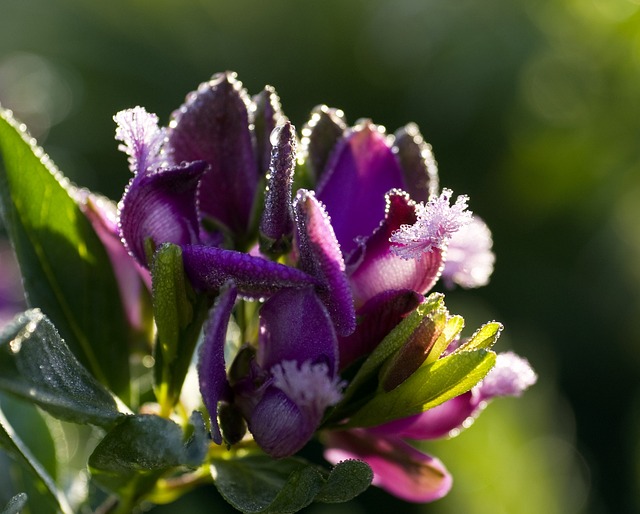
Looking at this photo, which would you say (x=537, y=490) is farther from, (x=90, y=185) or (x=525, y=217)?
(x=90, y=185)

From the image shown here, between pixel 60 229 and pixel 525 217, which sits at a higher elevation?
pixel 60 229

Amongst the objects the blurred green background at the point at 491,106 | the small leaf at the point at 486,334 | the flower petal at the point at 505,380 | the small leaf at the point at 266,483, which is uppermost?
the small leaf at the point at 486,334

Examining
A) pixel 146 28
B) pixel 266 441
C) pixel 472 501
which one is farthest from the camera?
pixel 146 28

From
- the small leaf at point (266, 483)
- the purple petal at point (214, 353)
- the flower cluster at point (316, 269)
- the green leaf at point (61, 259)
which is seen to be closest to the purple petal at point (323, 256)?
the flower cluster at point (316, 269)

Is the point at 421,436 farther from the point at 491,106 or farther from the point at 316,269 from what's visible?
the point at 491,106

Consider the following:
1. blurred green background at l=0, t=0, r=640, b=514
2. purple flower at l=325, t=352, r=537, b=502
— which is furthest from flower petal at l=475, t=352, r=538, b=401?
blurred green background at l=0, t=0, r=640, b=514

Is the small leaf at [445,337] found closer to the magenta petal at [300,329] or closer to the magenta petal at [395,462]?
the magenta petal at [300,329]

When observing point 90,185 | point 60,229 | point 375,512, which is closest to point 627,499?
point 375,512

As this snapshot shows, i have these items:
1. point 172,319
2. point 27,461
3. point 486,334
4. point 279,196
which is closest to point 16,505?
point 27,461

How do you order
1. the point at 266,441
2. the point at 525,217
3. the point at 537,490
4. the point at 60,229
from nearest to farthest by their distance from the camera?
the point at 266,441 → the point at 60,229 → the point at 537,490 → the point at 525,217
